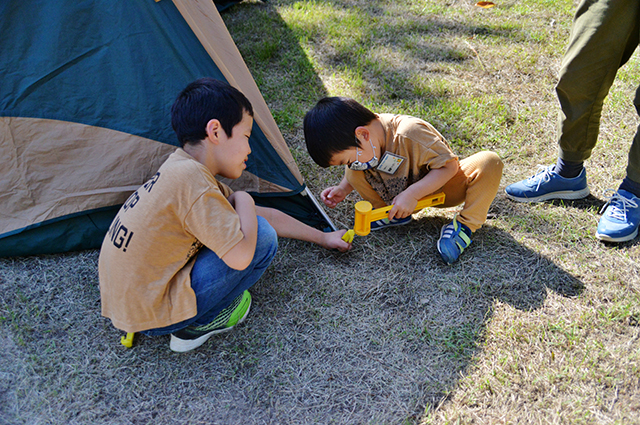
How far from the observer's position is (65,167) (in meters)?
1.92

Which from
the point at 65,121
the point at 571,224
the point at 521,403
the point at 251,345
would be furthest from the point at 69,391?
the point at 571,224

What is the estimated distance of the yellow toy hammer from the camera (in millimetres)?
1954

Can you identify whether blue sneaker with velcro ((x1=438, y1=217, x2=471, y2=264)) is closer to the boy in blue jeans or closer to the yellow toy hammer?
the yellow toy hammer

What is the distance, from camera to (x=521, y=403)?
1453 millimetres

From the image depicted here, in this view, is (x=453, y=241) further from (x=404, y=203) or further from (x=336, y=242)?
(x=336, y=242)

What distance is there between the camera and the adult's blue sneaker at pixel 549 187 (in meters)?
2.27

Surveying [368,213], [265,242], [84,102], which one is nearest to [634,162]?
[368,213]

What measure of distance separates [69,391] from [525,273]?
184cm

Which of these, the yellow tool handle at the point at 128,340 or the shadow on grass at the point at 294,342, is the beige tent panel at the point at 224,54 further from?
the yellow tool handle at the point at 128,340

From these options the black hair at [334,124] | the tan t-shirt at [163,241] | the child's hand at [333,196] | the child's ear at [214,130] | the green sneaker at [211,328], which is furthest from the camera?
the child's hand at [333,196]

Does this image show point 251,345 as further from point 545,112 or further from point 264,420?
point 545,112

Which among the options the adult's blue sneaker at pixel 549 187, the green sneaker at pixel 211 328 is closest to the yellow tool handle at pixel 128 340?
the green sneaker at pixel 211 328

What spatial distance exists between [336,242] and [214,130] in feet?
2.62

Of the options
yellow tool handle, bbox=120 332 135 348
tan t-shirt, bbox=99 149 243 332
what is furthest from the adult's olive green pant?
yellow tool handle, bbox=120 332 135 348
